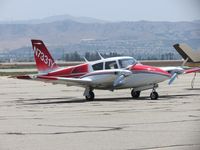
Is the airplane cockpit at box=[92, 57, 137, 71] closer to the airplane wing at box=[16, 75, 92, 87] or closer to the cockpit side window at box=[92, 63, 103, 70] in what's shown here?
the cockpit side window at box=[92, 63, 103, 70]

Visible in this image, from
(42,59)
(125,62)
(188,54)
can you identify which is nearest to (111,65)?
(125,62)

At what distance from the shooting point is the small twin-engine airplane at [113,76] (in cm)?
2342

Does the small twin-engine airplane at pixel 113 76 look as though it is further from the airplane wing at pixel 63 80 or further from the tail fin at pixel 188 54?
the tail fin at pixel 188 54

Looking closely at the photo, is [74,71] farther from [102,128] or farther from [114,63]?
[102,128]

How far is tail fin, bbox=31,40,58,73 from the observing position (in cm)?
2525

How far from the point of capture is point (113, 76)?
77.4ft

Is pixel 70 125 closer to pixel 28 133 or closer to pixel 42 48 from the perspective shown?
pixel 28 133

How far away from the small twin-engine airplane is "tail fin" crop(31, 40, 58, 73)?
1.67 feet

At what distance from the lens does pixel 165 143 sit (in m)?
10.7

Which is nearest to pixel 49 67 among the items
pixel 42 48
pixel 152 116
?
pixel 42 48

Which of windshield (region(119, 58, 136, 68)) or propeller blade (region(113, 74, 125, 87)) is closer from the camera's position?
propeller blade (region(113, 74, 125, 87))

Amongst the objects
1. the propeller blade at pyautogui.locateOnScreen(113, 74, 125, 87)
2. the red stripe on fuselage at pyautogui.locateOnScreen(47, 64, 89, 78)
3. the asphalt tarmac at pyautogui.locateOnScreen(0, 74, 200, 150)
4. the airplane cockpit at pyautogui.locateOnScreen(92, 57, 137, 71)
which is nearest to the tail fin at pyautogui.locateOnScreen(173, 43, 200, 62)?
the airplane cockpit at pyautogui.locateOnScreen(92, 57, 137, 71)

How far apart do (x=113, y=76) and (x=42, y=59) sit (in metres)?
3.48

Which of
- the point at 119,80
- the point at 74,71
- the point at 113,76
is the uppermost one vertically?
the point at 74,71
